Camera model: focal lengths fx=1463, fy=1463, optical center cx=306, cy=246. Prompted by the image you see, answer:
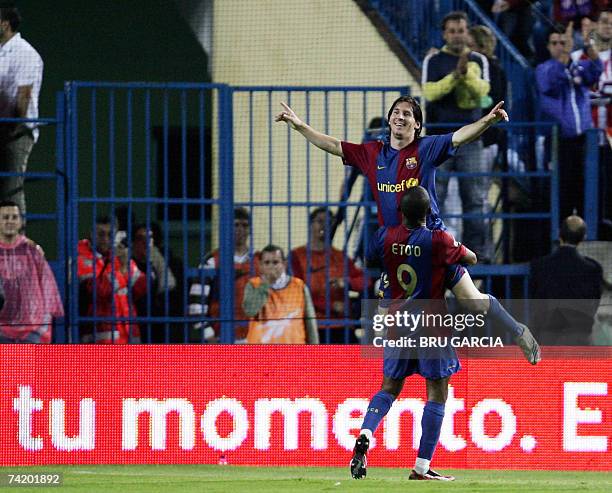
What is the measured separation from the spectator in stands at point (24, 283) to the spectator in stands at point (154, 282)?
2.06 ft

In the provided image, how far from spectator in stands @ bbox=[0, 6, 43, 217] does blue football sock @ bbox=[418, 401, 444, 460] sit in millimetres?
4060

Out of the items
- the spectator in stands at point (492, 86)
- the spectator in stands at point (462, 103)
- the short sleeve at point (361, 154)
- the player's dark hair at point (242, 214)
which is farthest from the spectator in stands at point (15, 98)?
the spectator in stands at point (492, 86)

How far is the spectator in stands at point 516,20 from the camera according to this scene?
501 inches

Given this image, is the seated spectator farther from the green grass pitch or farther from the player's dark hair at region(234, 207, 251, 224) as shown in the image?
the green grass pitch

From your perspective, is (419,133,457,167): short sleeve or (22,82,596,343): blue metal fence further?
(22,82,596,343): blue metal fence

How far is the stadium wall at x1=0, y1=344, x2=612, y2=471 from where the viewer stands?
9.45 meters

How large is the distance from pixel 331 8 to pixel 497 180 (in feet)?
7.01

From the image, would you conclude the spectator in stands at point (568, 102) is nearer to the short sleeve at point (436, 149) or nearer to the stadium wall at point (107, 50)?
the short sleeve at point (436, 149)

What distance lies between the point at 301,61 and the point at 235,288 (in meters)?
2.65

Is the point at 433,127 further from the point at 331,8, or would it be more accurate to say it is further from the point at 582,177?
the point at 331,8

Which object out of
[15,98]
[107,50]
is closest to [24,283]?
[15,98]

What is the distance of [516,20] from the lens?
42.2 feet

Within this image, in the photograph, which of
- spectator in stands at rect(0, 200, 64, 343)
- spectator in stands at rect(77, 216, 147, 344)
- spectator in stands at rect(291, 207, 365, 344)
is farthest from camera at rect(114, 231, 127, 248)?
spectator in stands at rect(291, 207, 365, 344)

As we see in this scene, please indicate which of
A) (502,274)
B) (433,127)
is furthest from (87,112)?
(502,274)
